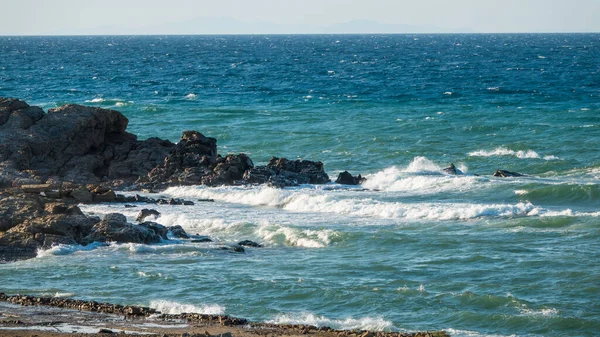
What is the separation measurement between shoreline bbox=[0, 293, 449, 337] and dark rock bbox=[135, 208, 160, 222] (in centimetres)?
945

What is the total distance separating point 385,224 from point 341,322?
10.7 meters

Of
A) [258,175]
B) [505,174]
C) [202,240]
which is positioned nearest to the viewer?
[202,240]

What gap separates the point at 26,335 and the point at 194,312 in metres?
3.96

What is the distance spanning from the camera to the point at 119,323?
18.1m

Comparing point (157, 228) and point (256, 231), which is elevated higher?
point (157, 228)

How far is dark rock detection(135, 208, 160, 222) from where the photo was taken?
96.1 feet

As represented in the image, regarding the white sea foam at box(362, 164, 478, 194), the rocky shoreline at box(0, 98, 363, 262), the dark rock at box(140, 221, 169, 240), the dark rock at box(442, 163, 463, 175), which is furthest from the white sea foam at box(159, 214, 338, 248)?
the dark rock at box(442, 163, 463, 175)

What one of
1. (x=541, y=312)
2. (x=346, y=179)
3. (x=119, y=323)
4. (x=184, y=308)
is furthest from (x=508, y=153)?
(x=119, y=323)

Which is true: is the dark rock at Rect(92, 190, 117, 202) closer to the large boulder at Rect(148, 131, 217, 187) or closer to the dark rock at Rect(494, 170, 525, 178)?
the large boulder at Rect(148, 131, 217, 187)

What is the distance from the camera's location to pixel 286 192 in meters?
34.2

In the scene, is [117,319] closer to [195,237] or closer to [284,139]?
[195,237]

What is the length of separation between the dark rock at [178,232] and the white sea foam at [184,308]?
702 centimetres

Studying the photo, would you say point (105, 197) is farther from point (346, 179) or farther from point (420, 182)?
point (420, 182)

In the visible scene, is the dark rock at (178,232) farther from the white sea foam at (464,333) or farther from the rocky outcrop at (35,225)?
the white sea foam at (464,333)
